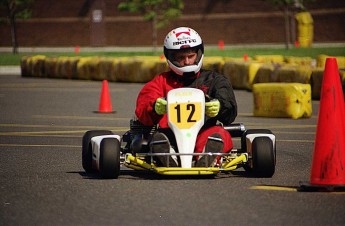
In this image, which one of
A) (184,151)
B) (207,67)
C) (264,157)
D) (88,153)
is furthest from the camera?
(207,67)

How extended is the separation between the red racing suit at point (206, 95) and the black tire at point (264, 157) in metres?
0.26

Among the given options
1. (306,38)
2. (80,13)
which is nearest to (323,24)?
(306,38)

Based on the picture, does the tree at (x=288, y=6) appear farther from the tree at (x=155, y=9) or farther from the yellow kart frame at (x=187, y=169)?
the yellow kart frame at (x=187, y=169)

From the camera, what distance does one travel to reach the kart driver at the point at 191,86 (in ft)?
30.4

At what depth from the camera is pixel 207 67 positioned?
2792 centimetres

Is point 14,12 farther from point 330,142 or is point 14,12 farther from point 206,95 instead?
point 330,142

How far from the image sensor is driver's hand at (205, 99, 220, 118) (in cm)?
944

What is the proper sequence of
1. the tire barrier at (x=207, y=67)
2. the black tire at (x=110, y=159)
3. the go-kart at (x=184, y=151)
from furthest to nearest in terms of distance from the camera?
the tire barrier at (x=207, y=67), the black tire at (x=110, y=159), the go-kart at (x=184, y=151)

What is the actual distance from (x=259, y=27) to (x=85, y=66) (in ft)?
111

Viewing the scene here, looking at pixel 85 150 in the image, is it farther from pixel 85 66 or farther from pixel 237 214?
pixel 85 66

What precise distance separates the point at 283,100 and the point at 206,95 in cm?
886

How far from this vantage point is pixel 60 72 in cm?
3481

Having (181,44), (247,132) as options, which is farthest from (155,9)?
(247,132)

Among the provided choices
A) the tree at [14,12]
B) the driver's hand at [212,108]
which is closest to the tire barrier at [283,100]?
the driver's hand at [212,108]
